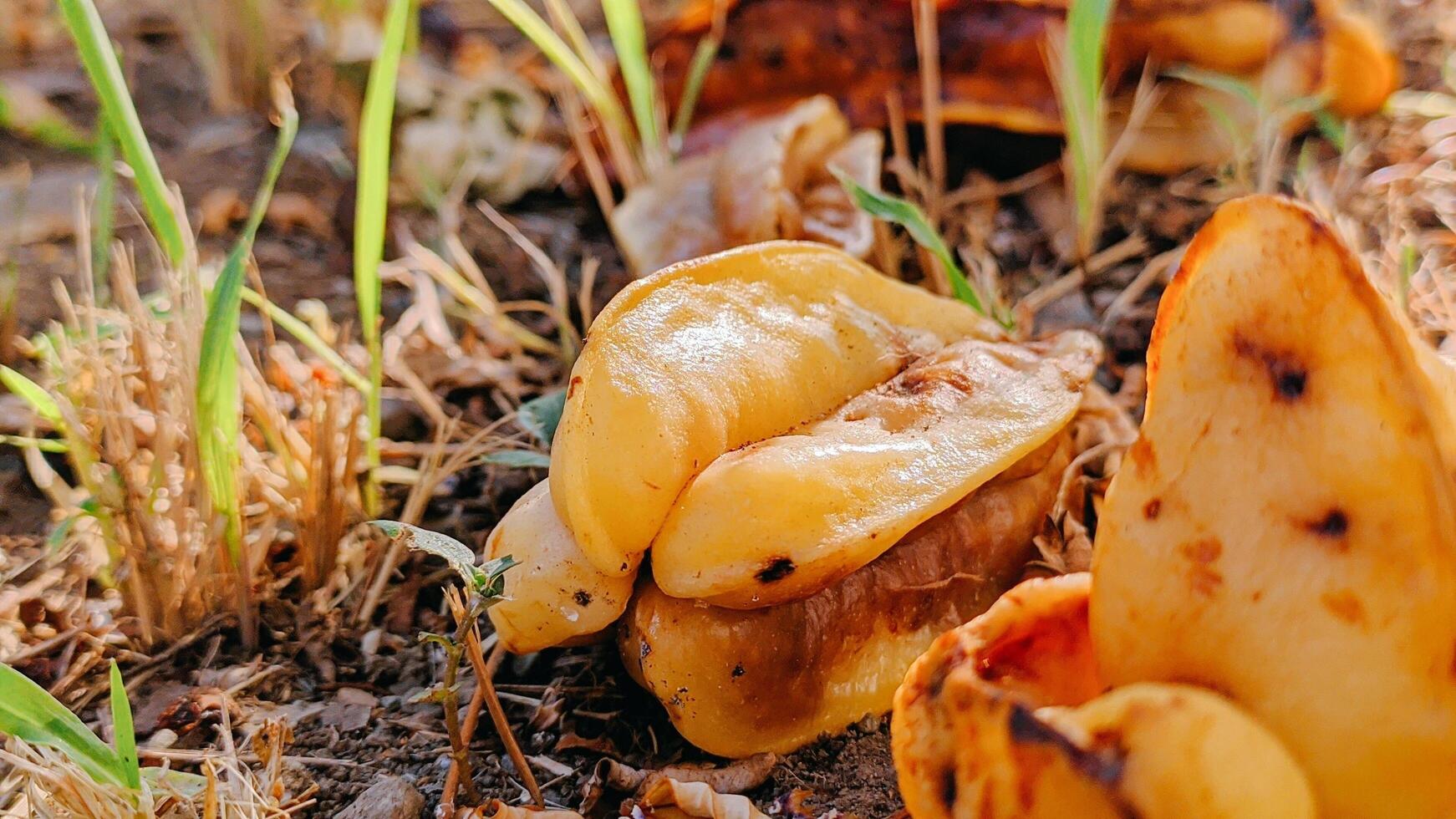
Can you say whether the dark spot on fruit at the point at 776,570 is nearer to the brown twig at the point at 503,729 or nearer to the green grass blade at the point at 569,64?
the brown twig at the point at 503,729

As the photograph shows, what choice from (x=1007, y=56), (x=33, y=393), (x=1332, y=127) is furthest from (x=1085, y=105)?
(x=33, y=393)

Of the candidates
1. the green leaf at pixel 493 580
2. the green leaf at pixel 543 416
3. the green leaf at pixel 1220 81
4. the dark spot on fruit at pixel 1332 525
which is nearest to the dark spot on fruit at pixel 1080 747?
the dark spot on fruit at pixel 1332 525

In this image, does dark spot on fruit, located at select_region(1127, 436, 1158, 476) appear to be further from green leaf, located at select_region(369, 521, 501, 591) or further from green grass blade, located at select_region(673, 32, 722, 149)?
green grass blade, located at select_region(673, 32, 722, 149)

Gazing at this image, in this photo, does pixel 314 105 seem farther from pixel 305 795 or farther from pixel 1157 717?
pixel 1157 717

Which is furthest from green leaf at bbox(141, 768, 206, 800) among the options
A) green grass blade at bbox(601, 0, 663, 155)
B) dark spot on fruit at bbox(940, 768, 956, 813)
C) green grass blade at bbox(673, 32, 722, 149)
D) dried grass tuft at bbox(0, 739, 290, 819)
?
green grass blade at bbox(673, 32, 722, 149)

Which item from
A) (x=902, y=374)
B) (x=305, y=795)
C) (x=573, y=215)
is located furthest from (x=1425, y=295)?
(x=305, y=795)

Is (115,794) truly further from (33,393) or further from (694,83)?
(694,83)
